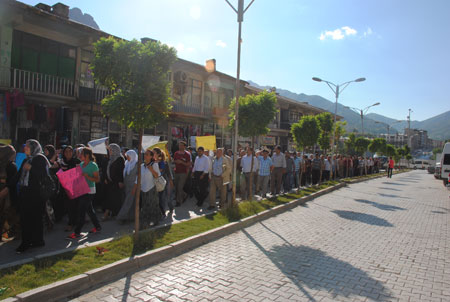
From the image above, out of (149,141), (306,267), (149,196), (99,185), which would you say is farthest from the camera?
(149,141)

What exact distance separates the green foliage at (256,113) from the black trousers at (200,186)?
2.44 m

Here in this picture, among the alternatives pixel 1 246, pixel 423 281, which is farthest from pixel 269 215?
pixel 1 246

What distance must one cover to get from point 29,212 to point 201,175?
5335 millimetres

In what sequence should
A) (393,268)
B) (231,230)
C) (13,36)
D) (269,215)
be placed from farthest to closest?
1. (13,36)
2. (269,215)
3. (231,230)
4. (393,268)

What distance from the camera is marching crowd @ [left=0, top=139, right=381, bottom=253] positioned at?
201 inches

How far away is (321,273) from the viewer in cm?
496

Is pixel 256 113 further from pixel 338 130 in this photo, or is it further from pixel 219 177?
pixel 338 130

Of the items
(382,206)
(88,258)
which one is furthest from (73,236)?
(382,206)

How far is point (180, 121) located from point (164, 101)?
1815 centimetres

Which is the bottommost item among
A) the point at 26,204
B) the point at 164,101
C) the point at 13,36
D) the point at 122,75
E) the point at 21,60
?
the point at 26,204

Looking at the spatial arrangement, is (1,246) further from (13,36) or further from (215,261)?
(13,36)

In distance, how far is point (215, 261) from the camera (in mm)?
5352

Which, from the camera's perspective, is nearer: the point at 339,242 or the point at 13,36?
the point at 339,242

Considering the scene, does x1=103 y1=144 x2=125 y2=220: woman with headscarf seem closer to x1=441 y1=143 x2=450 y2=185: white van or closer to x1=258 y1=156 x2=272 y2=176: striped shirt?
x1=258 y1=156 x2=272 y2=176: striped shirt
